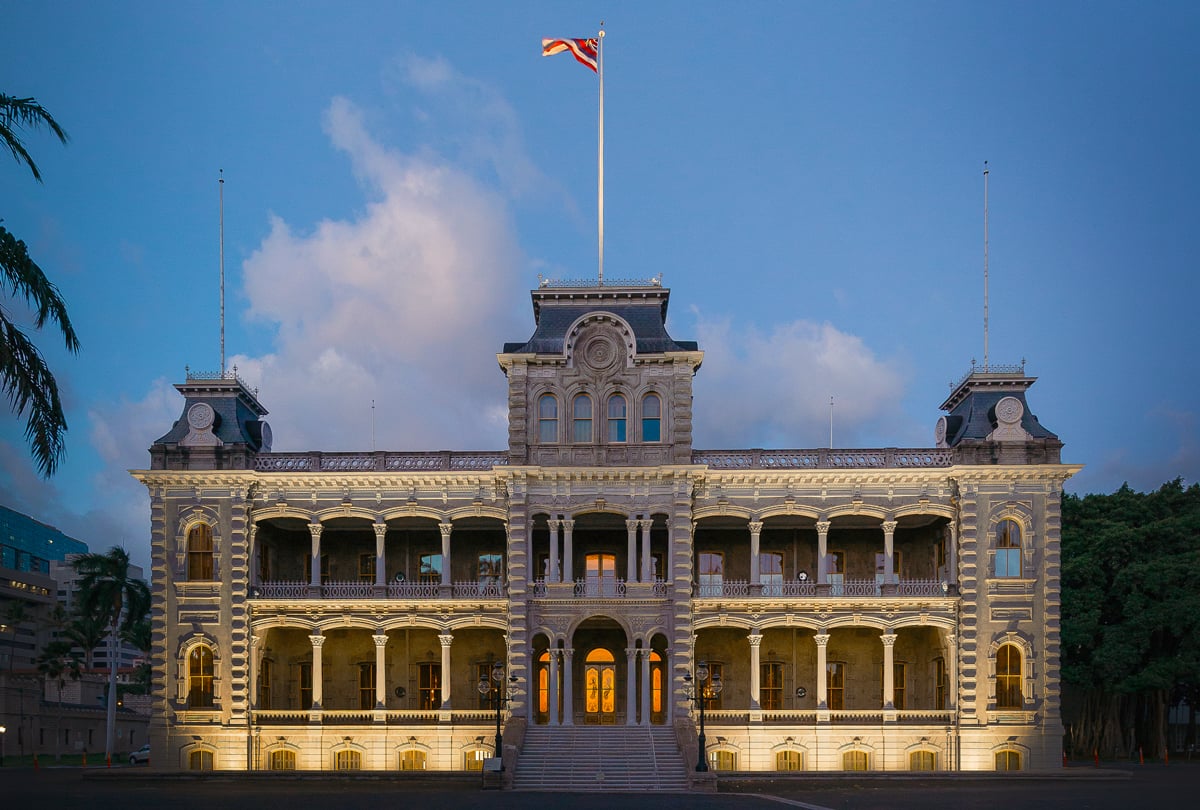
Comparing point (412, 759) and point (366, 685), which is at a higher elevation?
point (366, 685)

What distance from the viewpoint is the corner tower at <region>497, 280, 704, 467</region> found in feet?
144

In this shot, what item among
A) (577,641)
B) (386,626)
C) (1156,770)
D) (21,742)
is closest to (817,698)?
(577,641)

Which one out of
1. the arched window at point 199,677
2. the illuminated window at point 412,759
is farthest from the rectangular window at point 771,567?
the arched window at point 199,677

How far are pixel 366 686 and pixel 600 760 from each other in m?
12.0

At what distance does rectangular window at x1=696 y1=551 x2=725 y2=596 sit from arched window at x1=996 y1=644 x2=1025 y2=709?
10681 mm

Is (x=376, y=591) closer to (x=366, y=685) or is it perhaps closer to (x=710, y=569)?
(x=366, y=685)

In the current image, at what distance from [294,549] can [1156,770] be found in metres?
34.4

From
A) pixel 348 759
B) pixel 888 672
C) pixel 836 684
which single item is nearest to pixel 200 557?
pixel 348 759

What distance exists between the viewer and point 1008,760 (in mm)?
42938

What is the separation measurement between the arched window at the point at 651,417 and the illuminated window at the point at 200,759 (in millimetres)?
19656

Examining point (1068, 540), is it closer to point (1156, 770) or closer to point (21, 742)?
point (1156, 770)

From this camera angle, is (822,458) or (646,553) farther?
(822,458)

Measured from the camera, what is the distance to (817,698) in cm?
A: 4509

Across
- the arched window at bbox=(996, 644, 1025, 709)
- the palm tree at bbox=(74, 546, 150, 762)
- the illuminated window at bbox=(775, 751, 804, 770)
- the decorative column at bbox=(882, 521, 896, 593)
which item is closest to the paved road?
the arched window at bbox=(996, 644, 1025, 709)
